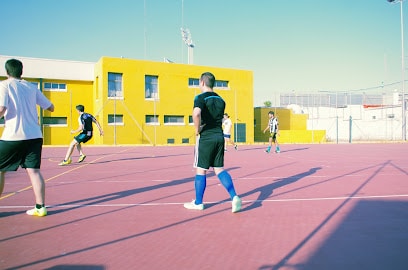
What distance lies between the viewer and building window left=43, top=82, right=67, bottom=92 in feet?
108

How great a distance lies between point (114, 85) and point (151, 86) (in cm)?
366

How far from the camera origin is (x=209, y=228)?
380cm

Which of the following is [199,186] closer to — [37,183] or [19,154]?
[37,183]

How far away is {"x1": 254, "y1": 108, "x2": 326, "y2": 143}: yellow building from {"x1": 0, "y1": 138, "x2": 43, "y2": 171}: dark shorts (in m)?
33.5

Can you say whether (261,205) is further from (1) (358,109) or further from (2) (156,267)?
(1) (358,109)

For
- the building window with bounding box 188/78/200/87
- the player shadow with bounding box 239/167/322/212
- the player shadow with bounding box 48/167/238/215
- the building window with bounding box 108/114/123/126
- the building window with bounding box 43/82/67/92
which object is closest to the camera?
the player shadow with bounding box 48/167/238/215

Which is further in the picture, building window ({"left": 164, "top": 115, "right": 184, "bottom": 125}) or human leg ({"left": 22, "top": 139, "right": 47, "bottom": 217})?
building window ({"left": 164, "top": 115, "right": 184, "bottom": 125})

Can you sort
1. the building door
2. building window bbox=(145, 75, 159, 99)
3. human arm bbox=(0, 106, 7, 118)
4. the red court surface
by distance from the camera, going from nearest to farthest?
1. the red court surface
2. human arm bbox=(0, 106, 7, 118)
3. building window bbox=(145, 75, 159, 99)
4. the building door

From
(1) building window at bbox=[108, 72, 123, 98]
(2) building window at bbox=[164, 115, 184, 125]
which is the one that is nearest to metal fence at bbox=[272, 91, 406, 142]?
(2) building window at bbox=[164, 115, 184, 125]

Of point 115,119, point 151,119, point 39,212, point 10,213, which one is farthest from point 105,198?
point 151,119

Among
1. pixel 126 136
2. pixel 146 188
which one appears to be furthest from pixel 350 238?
pixel 126 136

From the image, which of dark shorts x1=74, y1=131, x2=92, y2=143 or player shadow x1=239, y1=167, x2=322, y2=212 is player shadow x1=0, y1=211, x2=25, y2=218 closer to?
player shadow x1=239, y1=167, x2=322, y2=212

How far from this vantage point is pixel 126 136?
102 feet

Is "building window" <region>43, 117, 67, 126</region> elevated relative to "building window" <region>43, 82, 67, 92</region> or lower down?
lower down
